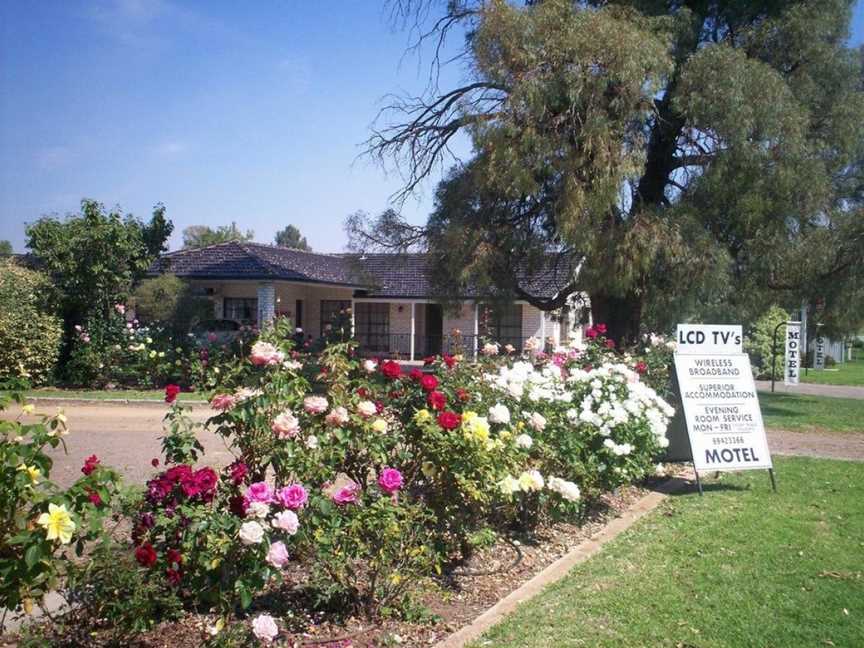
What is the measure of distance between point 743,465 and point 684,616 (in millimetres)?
4137

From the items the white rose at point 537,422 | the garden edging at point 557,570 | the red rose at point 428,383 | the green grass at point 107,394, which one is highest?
the red rose at point 428,383

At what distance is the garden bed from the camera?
4203 mm

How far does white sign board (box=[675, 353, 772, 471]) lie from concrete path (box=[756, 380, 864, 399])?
16303mm

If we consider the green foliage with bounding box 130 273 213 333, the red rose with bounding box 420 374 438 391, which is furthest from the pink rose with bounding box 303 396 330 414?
the green foliage with bounding box 130 273 213 333

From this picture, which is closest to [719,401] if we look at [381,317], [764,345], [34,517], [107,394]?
[34,517]

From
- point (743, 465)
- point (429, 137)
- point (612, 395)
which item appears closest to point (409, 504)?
point (612, 395)

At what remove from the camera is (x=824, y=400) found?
21484 mm

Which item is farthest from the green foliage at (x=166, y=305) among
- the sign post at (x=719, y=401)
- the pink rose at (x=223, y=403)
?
the pink rose at (x=223, y=403)

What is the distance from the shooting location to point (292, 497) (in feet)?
12.8

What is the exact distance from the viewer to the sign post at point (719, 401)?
851 centimetres

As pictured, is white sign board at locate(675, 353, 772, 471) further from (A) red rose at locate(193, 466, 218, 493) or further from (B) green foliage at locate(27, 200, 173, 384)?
(B) green foliage at locate(27, 200, 173, 384)

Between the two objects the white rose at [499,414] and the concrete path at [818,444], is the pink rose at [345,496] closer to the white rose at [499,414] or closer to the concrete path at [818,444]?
the white rose at [499,414]

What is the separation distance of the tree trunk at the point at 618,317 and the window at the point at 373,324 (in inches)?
717

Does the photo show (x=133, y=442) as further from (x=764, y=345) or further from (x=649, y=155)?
(x=764, y=345)
